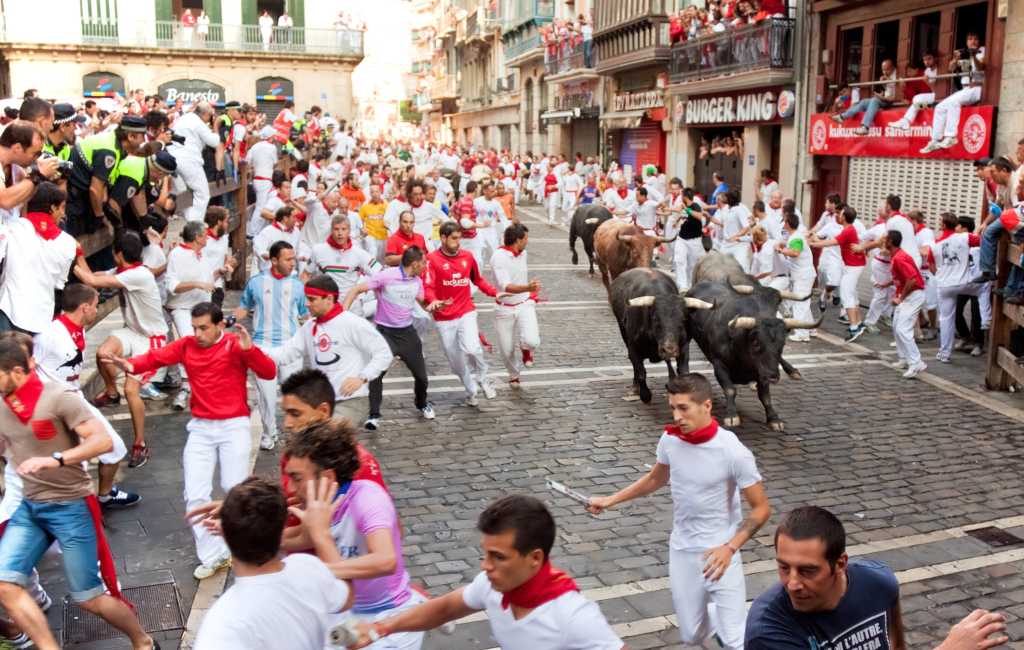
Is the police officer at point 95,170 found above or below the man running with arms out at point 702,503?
above

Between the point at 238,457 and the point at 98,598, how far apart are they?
1.65 metres

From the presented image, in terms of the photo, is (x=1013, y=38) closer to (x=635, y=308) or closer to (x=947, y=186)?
(x=947, y=186)

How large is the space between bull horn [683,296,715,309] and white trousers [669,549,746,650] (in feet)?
18.7

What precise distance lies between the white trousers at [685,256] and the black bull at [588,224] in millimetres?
2721

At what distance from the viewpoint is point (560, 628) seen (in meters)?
3.30

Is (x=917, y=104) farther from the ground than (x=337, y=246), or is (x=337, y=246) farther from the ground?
(x=917, y=104)

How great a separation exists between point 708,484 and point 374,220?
38.3 feet

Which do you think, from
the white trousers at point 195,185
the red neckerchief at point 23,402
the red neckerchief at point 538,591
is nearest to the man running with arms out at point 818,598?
the red neckerchief at point 538,591

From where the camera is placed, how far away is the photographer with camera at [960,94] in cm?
1744

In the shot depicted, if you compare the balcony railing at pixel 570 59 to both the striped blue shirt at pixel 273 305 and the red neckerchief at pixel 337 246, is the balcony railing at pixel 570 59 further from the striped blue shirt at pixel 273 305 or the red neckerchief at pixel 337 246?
the striped blue shirt at pixel 273 305

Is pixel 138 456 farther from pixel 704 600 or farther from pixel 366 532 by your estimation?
pixel 704 600

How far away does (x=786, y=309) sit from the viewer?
578 inches

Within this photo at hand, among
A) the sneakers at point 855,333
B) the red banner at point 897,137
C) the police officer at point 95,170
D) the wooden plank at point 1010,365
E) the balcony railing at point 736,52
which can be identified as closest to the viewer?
the police officer at point 95,170

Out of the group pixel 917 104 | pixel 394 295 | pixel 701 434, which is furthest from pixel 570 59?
pixel 701 434
